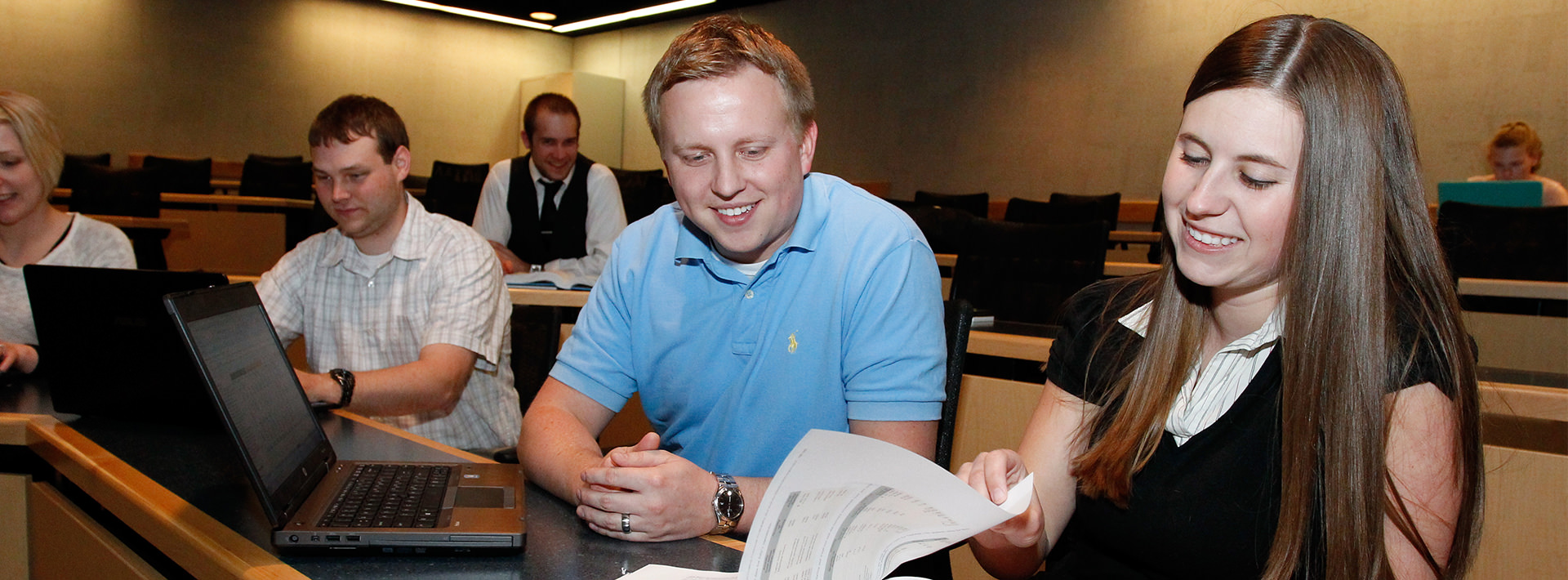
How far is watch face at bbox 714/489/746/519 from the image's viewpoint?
1052 millimetres

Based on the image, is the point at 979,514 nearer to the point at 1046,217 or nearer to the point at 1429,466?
the point at 1429,466

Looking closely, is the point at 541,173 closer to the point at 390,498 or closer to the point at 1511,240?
the point at 390,498

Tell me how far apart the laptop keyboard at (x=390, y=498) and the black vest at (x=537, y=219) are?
3.07 metres

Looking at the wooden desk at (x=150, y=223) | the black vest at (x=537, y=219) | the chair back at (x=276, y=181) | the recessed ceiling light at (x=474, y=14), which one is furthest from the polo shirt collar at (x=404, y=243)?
the recessed ceiling light at (x=474, y=14)

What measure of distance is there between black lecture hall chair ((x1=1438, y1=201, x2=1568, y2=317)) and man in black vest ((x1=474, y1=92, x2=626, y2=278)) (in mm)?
3011

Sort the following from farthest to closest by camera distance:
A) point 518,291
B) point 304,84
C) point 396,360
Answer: point 304,84
point 518,291
point 396,360

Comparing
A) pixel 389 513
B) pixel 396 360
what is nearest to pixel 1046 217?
pixel 396 360

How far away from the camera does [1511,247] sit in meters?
3.34

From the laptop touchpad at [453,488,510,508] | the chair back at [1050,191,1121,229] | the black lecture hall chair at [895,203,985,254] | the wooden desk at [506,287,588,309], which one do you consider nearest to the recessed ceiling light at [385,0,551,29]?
the chair back at [1050,191,1121,229]

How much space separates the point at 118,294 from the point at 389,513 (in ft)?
2.60

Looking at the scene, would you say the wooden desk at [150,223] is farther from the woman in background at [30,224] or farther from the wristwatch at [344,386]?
the wristwatch at [344,386]

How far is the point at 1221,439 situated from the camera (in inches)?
40.9

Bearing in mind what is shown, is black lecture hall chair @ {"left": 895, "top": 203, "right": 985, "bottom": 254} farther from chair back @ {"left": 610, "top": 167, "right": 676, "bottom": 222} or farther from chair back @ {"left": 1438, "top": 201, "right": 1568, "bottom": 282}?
chair back @ {"left": 1438, "top": 201, "right": 1568, "bottom": 282}

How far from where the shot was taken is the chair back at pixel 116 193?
17.9 ft
